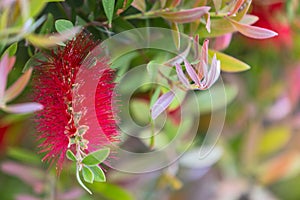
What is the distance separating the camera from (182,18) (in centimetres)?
37

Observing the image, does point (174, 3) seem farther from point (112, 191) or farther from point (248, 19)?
point (112, 191)

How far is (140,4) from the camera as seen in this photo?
0.38 metres

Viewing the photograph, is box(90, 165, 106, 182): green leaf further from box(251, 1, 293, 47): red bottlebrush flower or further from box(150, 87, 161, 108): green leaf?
box(251, 1, 293, 47): red bottlebrush flower

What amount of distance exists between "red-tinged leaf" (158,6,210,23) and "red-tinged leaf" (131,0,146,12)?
0.01m

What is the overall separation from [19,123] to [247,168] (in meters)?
0.30

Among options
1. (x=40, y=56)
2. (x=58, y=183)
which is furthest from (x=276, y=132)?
(x=40, y=56)

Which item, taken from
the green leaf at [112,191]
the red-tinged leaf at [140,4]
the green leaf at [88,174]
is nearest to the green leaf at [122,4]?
the red-tinged leaf at [140,4]

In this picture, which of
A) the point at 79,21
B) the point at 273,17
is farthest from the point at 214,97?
the point at 79,21

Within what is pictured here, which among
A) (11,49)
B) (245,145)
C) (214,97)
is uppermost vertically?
(11,49)

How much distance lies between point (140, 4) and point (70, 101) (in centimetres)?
9

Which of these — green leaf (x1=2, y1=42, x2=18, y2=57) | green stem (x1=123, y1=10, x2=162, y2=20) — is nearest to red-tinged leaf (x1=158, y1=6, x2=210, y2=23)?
green stem (x1=123, y1=10, x2=162, y2=20)

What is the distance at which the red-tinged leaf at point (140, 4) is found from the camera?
374mm

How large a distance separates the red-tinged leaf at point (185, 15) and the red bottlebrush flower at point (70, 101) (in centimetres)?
6

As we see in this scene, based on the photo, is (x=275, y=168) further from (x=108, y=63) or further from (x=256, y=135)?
(x=108, y=63)
